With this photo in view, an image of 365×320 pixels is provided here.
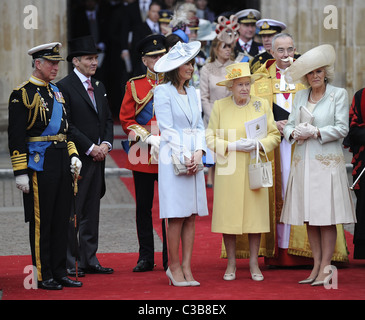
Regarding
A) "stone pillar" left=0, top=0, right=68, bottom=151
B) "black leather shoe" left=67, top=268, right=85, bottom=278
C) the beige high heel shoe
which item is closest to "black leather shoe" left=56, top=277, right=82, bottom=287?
"black leather shoe" left=67, top=268, right=85, bottom=278

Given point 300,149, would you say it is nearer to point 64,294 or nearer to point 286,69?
point 286,69

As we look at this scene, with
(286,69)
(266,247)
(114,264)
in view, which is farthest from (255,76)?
(114,264)

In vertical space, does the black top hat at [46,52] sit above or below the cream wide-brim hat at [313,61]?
above

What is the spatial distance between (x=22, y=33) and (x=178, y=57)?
26.1 feet

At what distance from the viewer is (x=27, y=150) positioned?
712cm

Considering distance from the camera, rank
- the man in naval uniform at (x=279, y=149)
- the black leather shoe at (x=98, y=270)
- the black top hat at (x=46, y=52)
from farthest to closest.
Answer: the man in naval uniform at (x=279, y=149), the black leather shoe at (x=98, y=270), the black top hat at (x=46, y=52)

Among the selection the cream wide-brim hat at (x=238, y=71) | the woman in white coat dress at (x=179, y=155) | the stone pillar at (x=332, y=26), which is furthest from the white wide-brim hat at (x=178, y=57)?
the stone pillar at (x=332, y=26)

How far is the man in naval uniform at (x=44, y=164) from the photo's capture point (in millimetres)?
7059

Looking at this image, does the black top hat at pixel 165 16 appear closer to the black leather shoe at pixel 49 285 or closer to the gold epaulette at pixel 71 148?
the gold epaulette at pixel 71 148

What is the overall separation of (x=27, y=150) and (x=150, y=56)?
1.56 meters

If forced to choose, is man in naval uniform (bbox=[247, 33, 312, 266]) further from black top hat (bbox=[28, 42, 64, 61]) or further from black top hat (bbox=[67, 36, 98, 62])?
black top hat (bbox=[28, 42, 64, 61])

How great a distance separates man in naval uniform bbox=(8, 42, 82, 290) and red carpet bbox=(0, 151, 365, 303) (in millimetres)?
266

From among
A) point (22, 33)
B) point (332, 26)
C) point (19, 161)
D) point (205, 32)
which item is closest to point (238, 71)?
point (19, 161)

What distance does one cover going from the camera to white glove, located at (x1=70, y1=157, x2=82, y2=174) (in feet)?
24.1
